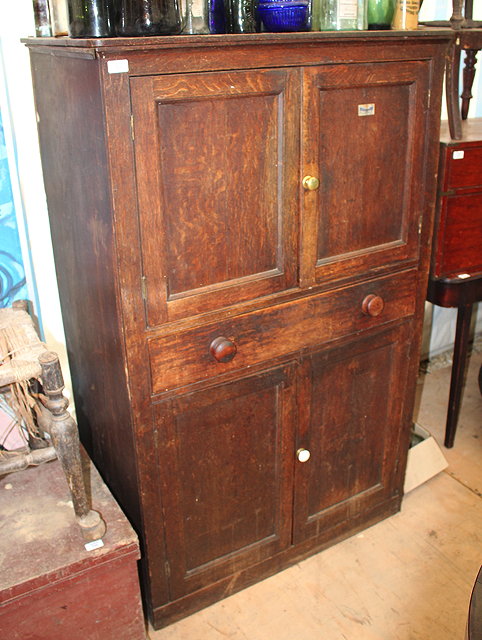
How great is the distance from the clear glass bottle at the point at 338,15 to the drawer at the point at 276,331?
0.64 meters

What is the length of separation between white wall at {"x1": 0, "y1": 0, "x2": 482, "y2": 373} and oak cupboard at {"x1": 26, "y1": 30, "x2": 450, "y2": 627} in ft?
0.26

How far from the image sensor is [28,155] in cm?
178

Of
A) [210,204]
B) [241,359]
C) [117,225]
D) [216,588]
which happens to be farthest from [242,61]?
[216,588]

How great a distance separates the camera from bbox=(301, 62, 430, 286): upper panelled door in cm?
154

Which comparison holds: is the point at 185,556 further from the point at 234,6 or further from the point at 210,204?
the point at 234,6

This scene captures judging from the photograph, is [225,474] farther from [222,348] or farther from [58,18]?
[58,18]

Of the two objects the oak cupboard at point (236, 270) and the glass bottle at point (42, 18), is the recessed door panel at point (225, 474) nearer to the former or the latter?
the oak cupboard at point (236, 270)

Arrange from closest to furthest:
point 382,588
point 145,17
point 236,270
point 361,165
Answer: point 145,17 → point 236,270 → point 361,165 → point 382,588

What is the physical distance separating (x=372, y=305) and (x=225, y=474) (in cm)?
60

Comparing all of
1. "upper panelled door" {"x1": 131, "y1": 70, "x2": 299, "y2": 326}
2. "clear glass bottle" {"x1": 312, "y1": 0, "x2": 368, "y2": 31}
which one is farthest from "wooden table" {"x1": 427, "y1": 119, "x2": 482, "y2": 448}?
"upper panelled door" {"x1": 131, "y1": 70, "x2": 299, "y2": 326}

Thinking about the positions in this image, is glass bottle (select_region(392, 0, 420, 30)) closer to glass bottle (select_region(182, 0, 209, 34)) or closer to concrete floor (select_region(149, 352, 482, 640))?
glass bottle (select_region(182, 0, 209, 34))

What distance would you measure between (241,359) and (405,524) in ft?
3.18

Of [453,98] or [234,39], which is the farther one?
[453,98]

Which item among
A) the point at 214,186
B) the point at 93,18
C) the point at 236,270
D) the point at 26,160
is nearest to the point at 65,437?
the point at 236,270
